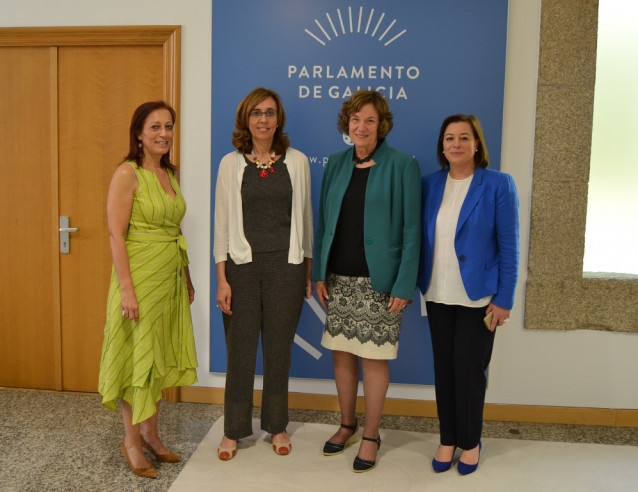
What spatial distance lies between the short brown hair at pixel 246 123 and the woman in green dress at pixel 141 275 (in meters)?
0.30

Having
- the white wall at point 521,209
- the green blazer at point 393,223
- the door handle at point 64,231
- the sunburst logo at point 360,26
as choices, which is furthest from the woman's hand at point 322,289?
the door handle at point 64,231

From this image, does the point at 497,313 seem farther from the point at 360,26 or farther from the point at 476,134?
the point at 360,26

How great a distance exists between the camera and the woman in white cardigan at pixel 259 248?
254cm

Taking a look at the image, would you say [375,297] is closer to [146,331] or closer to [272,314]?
[272,314]

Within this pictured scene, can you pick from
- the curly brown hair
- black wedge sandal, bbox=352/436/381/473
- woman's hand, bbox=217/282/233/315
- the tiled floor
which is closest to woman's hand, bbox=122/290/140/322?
woman's hand, bbox=217/282/233/315

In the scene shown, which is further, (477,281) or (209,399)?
(209,399)

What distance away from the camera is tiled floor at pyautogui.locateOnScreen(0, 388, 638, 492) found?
2.45 m

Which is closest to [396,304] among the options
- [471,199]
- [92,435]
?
[471,199]

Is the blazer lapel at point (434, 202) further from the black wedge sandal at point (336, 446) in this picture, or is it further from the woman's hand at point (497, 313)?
the black wedge sandal at point (336, 446)

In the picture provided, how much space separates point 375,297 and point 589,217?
4.98 ft

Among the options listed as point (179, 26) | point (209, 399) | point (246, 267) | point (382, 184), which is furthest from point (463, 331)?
point (179, 26)

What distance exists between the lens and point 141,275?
2.38 m

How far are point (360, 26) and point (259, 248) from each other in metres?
1.36

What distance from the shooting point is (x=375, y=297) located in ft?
8.12
